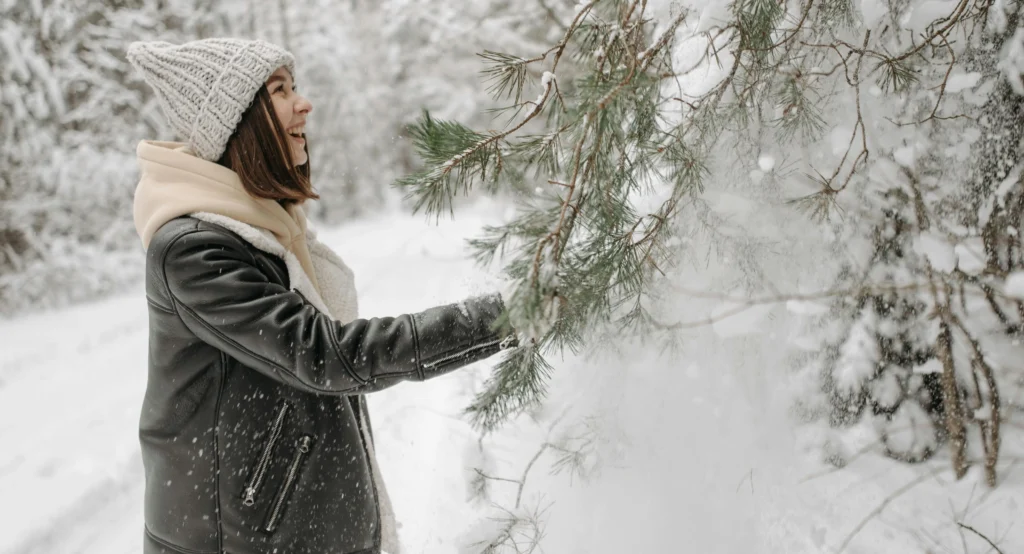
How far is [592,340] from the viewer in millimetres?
2861

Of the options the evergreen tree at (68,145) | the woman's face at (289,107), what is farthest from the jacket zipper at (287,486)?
the evergreen tree at (68,145)

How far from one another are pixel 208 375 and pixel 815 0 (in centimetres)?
234

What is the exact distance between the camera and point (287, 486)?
160 centimetres

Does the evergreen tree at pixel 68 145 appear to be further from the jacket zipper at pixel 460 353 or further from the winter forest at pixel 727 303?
the jacket zipper at pixel 460 353

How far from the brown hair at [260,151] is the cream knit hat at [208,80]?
2cm

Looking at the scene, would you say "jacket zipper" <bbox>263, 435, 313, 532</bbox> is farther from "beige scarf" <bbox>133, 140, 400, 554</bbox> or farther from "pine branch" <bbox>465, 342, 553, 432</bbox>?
"pine branch" <bbox>465, 342, 553, 432</bbox>

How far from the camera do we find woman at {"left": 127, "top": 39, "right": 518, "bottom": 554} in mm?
1351

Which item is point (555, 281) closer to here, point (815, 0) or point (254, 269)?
point (254, 269)

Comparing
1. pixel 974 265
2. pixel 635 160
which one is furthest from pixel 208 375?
pixel 974 265

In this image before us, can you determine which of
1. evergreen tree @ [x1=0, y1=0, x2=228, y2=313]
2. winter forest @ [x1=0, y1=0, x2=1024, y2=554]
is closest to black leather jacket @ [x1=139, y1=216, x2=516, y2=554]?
winter forest @ [x1=0, y1=0, x2=1024, y2=554]

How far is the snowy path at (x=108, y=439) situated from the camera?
11.4 ft

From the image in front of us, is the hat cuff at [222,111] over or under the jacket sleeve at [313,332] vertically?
over

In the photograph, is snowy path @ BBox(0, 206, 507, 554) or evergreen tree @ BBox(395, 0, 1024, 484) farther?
snowy path @ BBox(0, 206, 507, 554)

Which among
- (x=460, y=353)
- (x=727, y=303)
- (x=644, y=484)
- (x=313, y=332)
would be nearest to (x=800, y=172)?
(x=727, y=303)
